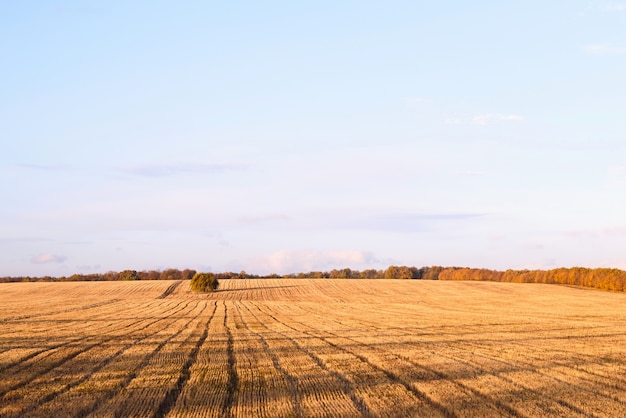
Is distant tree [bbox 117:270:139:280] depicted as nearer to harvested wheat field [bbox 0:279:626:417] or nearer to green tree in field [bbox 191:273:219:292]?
green tree in field [bbox 191:273:219:292]

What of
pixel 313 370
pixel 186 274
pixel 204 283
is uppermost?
pixel 186 274

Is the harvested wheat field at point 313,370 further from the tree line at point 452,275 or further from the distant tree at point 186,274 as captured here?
the distant tree at point 186,274

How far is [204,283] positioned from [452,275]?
6695cm

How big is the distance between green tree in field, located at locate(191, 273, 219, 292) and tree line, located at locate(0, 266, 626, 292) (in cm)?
37

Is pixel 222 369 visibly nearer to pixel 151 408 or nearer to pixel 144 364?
pixel 144 364

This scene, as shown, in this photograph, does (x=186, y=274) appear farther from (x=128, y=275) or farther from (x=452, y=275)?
(x=452, y=275)

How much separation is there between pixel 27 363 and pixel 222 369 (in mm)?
6315

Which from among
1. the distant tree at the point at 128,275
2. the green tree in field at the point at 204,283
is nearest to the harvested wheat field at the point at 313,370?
the green tree in field at the point at 204,283

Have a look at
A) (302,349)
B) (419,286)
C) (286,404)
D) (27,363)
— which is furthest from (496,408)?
(419,286)

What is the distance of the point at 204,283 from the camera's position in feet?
284

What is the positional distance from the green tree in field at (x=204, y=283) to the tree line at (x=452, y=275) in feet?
1.22

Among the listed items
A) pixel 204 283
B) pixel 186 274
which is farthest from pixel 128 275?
pixel 204 283

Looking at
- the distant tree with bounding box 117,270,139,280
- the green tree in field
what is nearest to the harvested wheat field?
the green tree in field

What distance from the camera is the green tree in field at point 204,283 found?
283ft
